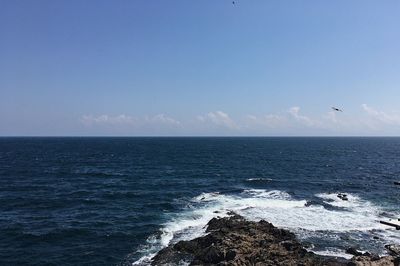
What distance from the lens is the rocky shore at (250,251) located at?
118 ft

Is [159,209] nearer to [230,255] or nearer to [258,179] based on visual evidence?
[230,255]

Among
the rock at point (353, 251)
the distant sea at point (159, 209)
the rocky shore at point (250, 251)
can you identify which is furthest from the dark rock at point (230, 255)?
the rock at point (353, 251)

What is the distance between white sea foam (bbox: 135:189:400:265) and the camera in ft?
163

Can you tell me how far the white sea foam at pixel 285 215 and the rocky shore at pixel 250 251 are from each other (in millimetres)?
3458

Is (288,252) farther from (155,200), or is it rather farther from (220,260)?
(155,200)

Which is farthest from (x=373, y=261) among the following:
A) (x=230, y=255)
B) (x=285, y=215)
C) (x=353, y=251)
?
(x=285, y=215)

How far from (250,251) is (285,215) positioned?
2161 centimetres

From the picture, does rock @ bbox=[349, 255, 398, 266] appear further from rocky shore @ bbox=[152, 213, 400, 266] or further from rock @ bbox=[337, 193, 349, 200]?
rock @ bbox=[337, 193, 349, 200]

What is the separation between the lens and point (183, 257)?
1614 inches

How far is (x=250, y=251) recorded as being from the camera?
126ft

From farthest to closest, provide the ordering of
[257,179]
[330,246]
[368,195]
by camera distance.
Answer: [257,179] → [368,195] → [330,246]

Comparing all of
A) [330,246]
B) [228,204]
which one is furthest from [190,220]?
[330,246]

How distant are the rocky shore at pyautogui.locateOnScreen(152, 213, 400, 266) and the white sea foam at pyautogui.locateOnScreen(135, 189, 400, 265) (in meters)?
3.46

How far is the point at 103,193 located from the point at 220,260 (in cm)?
4612
